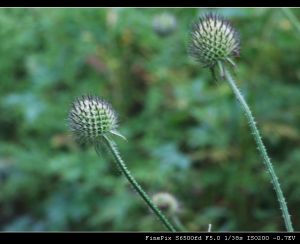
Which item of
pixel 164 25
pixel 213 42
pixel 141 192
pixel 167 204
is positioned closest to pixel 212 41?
pixel 213 42

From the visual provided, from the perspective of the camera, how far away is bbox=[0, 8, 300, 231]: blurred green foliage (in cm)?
372

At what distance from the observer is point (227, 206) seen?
3777 millimetres

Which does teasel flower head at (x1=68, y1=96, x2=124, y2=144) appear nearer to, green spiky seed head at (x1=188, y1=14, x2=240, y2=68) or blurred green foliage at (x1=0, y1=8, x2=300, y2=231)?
green spiky seed head at (x1=188, y1=14, x2=240, y2=68)

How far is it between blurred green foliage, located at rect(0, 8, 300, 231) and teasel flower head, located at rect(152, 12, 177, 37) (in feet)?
0.45

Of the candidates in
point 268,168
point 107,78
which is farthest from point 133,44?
point 268,168

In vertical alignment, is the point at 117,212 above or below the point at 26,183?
below

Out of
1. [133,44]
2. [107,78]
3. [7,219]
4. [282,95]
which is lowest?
[7,219]

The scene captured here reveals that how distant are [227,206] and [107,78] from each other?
3.72 feet

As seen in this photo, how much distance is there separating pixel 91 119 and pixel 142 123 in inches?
90.0

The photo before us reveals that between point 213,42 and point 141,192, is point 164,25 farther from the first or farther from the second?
point 141,192

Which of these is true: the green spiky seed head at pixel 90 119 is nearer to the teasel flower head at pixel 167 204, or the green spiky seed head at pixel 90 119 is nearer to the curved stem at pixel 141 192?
the curved stem at pixel 141 192

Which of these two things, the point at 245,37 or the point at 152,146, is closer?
the point at 152,146
